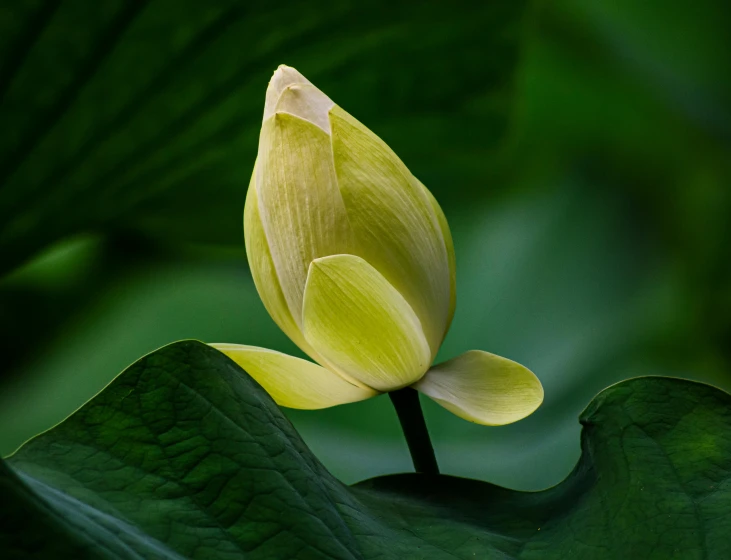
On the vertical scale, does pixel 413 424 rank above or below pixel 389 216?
below

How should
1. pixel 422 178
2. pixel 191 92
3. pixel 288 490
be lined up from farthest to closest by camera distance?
pixel 422 178 < pixel 191 92 < pixel 288 490

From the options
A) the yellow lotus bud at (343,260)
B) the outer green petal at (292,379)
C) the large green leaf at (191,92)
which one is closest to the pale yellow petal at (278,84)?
the yellow lotus bud at (343,260)

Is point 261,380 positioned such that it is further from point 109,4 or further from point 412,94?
point 412,94

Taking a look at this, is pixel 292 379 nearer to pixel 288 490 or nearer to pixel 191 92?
pixel 288 490

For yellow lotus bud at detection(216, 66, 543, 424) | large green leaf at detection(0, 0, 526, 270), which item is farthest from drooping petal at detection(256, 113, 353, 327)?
large green leaf at detection(0, 0, 526, 270)

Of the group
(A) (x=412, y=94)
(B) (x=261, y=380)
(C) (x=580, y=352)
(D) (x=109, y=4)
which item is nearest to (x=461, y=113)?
(A) (x=412, y=94)

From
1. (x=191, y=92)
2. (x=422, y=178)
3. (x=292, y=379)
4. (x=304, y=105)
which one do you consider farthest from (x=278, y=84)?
(x=422, y=178)
